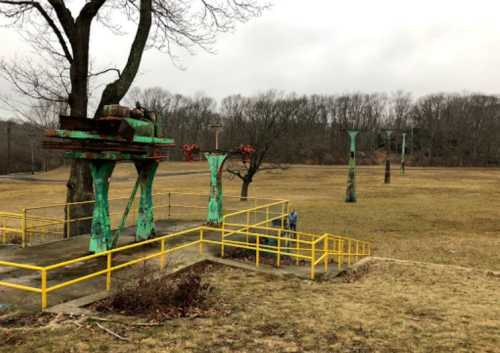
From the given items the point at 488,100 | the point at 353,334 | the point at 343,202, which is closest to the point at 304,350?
the point at 353,334

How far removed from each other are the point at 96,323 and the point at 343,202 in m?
29.8

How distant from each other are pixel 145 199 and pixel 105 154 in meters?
2.93

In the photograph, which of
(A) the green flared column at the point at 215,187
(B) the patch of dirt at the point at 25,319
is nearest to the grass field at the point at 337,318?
(B) the patch of dirt at the point at 25,319

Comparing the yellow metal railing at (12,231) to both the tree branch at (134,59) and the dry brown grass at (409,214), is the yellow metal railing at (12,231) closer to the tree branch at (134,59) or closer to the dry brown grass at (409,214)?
the tree branch at (134,59)

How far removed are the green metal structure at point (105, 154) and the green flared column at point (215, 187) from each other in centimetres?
325

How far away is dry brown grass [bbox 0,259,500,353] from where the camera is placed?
20.1 ft

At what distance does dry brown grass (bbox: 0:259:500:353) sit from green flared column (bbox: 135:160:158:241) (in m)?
3.91

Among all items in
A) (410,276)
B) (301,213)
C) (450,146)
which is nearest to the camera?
(410,276)

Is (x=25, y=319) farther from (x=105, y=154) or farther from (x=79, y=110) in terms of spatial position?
(x=79, y=110)

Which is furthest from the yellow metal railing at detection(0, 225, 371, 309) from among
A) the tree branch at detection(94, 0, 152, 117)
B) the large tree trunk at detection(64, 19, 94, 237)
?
the tree branch at detection(94, 0, 152, 117)

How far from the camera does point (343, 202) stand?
34719 mm

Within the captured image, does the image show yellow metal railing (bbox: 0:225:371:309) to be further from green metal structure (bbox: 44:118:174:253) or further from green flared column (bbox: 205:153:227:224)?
green flared column (bbox: 205:153:227:224)

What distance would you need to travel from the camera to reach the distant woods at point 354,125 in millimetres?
90938

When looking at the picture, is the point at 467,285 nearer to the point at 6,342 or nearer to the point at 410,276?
the point at 410,276
